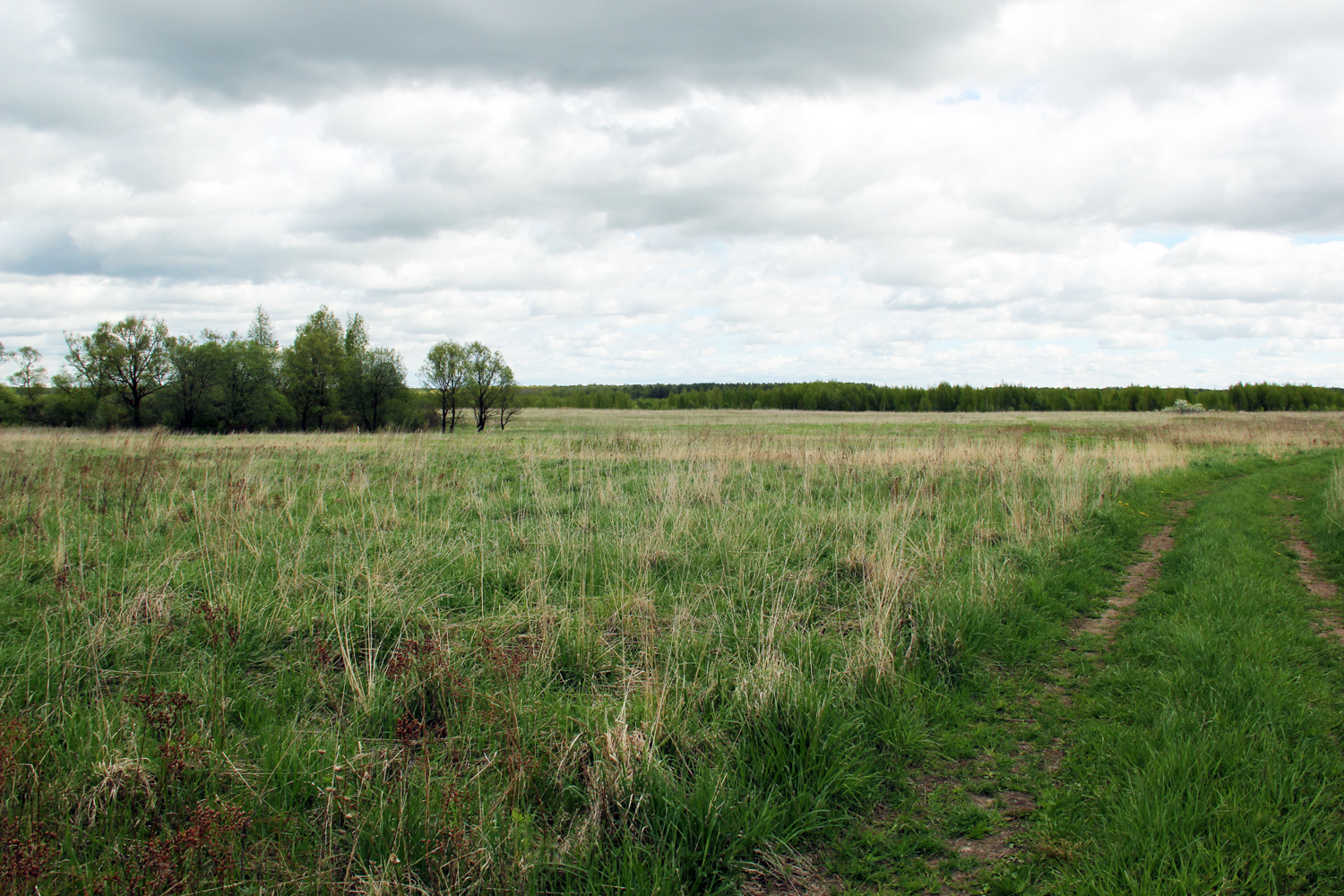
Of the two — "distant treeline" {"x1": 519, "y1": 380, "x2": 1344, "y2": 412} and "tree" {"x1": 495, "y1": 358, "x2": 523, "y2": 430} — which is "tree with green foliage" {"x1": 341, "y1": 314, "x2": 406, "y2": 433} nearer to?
"tree" {"x1": 495, "y1": 358, "x2": 523, "y2": 430}

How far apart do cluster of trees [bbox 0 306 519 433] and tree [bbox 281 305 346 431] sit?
0.08 m

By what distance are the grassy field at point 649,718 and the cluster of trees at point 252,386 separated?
48961 mm

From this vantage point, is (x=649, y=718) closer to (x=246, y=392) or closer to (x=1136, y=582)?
(x=1136, y=582)

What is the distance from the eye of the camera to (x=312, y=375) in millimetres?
56438

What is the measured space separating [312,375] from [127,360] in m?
12.6

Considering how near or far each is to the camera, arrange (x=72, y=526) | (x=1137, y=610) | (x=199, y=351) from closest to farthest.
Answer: (x=1137, y=610) < (x=72, y=526) < (x=199, y=351)

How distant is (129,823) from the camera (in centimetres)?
296

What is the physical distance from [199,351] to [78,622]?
55.4m

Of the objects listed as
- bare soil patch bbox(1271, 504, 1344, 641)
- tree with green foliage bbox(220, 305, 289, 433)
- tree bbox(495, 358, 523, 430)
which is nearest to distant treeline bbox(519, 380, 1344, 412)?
tree bbox(495, 358, 523, 430)

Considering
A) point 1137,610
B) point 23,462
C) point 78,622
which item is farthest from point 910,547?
point 23,462

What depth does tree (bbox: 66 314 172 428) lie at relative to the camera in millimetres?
49375

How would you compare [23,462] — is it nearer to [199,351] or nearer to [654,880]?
[654,880]

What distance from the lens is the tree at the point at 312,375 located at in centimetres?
5603

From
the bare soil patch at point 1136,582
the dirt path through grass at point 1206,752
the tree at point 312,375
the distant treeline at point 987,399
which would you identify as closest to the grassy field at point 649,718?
the dirt path through grass at point 1206,752
